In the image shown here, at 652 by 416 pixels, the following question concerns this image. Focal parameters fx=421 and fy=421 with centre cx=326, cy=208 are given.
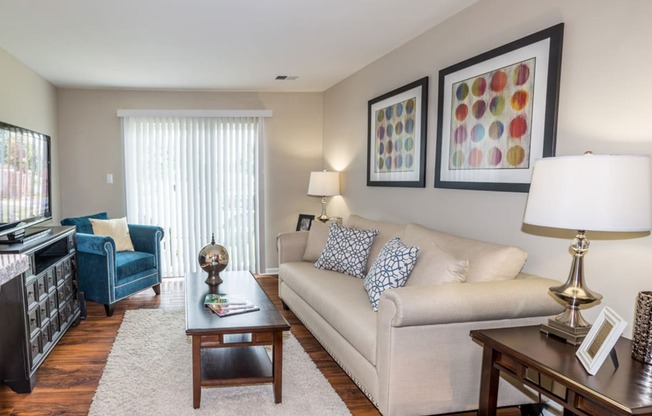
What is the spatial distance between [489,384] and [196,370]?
147 cm

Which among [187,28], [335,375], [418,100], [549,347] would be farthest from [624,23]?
[187,28]

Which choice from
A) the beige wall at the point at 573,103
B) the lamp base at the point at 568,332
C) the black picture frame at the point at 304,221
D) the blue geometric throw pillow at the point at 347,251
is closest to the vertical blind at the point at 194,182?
the black picture frame at the point at 304,221

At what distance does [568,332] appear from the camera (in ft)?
5.56

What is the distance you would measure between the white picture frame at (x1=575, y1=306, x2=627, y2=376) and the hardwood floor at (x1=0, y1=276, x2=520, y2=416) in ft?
3.30

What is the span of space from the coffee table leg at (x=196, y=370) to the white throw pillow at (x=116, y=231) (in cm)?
257

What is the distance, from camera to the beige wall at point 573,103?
1.78 m

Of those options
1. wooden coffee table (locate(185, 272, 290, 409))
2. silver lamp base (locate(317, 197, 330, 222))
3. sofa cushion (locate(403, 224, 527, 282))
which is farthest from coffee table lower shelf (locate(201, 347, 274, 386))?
Result: silver lamp base (locate(317, 197, 330, 222))

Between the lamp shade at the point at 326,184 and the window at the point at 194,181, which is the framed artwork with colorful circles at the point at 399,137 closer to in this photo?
the lamp shade at the point at 326,184

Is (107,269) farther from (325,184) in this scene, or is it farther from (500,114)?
(500,114)

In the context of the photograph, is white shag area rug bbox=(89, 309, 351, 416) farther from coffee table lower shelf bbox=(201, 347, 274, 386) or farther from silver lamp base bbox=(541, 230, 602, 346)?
silver lamp base bbox=(541, 230, 602, 346)

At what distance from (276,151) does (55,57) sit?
2.55 metres

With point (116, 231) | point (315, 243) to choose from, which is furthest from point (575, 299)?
point (116, 231)

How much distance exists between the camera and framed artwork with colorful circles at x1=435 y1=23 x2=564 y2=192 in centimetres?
219

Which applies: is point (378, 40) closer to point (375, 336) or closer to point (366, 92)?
point (366, 92)
